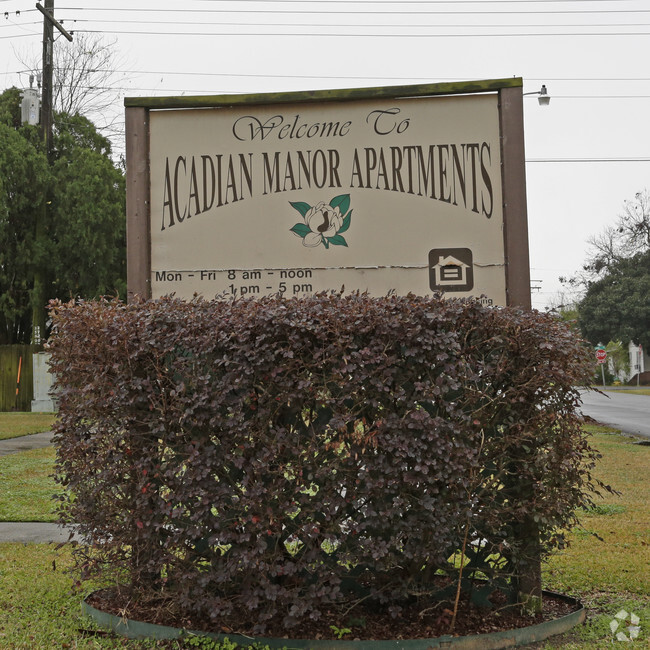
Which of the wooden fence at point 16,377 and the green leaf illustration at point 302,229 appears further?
the wooden fence at point 16,377

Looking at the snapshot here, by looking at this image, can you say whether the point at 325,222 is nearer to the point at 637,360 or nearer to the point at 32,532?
the point at 32,532

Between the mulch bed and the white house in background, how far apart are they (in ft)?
222

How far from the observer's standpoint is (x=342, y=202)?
17.1ft

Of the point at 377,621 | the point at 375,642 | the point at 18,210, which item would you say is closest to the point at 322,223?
the point at 377,621

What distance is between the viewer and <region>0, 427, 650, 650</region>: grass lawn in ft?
14.4

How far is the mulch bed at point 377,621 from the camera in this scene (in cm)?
→ 420

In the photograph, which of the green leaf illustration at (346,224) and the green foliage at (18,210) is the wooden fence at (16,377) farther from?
the green leaf illustration at (346,224)

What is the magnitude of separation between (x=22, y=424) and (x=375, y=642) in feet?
57.7

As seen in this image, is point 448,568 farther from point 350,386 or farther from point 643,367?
point 643,367

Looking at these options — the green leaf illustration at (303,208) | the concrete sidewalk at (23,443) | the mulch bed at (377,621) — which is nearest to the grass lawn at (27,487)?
the concrete sidewalk at (23,443)

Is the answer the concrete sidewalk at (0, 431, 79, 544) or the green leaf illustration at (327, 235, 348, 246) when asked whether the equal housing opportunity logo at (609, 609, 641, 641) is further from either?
the concrete sidewalk at (0, 431, 79, 544)

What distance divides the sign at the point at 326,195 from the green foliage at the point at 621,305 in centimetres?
5322

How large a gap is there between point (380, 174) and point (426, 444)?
201 centimetres

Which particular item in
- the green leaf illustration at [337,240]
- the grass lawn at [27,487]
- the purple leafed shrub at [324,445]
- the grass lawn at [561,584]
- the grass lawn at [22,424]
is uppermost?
the green leaf illustration at [337,240]
